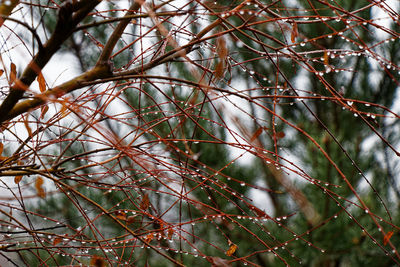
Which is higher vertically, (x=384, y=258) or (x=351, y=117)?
(x=351, y=117)

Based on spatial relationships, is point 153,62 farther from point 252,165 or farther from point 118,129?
point 118,129

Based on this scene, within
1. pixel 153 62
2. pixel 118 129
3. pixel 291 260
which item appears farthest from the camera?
pixel 118 129

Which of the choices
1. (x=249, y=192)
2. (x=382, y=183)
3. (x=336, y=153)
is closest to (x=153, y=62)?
(x=336, y=153)

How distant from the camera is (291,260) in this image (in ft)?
7.33

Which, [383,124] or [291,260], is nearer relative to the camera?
[291,260]

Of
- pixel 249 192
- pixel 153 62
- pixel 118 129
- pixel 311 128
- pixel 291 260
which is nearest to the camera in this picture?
pixel 153 62

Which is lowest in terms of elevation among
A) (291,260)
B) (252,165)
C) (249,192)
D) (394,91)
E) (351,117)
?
(291,260)

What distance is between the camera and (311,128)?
2.42 meters

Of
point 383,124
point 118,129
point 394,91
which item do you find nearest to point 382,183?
point 383,124

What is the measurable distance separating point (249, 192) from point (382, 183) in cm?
77

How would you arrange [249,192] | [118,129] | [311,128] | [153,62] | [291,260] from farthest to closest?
[118,129] → [249,192] → [311,128] → [291,260] → [153,62]

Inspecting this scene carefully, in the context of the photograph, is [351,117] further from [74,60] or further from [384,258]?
[74,60]

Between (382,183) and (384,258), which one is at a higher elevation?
(382,183)

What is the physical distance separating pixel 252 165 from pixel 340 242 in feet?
2.27
